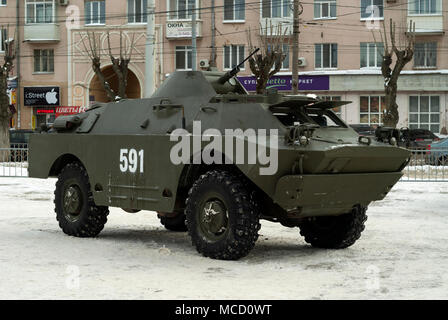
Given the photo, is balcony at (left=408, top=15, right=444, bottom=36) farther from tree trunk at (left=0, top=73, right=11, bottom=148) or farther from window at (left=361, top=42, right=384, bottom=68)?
tree trunk at (left=0, top=73, right=11, bottom=148)

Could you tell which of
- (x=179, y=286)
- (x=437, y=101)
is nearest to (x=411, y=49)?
(x=437, y=101)

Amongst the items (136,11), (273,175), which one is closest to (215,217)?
(273,175)

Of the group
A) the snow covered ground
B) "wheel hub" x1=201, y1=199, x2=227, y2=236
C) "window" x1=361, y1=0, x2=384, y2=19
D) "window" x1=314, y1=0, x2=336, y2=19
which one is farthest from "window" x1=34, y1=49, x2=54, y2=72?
"wheel hub" x1=201, y1=199, x2=227, y2=236

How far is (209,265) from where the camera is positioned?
9.52 metres

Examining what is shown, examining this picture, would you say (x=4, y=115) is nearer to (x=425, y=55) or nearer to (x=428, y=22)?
(x=425, y=55)

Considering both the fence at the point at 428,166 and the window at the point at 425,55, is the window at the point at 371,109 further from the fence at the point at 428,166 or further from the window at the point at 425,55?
the fence at the point at 428,166

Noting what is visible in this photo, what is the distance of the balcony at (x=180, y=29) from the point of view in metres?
43.2

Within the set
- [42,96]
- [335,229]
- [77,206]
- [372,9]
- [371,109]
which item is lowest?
[335,229]

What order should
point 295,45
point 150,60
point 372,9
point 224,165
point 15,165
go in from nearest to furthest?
point 224,165, point 150,60, point 15,165, point 295,45, point 372,9

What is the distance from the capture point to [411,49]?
36094 mm

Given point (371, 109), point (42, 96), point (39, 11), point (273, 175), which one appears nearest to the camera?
point (273, 175)

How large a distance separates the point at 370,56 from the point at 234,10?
6902 millimetres

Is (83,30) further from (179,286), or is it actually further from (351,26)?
(179,286)

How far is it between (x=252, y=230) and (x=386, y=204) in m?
8.22
